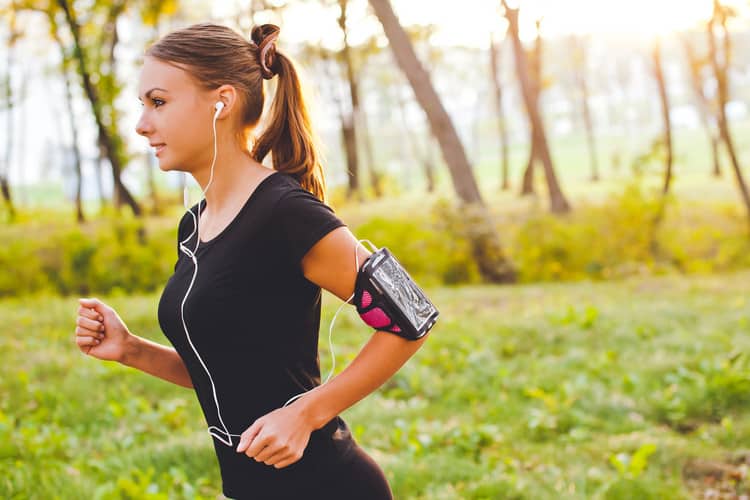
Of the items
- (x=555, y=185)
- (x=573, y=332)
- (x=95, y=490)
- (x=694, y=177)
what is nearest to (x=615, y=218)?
(x=555, y=185)

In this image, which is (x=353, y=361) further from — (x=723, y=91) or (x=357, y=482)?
(x=723, y=91)

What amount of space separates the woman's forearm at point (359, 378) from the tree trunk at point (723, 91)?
1544cm

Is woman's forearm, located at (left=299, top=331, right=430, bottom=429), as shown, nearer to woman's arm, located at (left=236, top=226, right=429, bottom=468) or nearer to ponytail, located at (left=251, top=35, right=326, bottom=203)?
woman's arm, located at (left=236, top=226, right=429, bottom=468)

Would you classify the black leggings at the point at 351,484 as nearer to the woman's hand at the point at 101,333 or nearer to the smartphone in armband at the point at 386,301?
the smartphone in armband at the point at 386,301

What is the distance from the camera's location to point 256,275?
180 centimetres

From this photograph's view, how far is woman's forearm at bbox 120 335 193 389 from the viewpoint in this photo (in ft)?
7.14

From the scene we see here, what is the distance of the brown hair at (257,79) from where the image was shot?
6.21 ft

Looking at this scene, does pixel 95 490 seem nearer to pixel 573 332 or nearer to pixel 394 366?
pixel 394 366

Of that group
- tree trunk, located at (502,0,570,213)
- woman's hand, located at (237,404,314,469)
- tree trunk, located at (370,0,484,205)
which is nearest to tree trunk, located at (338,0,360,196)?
tree trunk, located at (502,0,570,213)

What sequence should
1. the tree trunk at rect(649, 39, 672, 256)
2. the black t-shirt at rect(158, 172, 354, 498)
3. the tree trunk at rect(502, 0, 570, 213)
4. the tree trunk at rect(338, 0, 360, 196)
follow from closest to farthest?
1. the black t-shirt at rect(158, 172, 354, 498)
2. the tree trunk at rect(649, 39, 672, 256)
3. the tree trunk at rect(502, 0, 570, 213)
4. the tree trunk at rect(338, 0, 360, 196)

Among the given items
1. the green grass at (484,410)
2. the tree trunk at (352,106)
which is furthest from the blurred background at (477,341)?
the tree trunk at (352,106)

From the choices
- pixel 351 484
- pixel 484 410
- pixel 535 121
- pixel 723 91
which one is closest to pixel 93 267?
pixel 535 121

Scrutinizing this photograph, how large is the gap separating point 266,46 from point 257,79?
0.09 metres

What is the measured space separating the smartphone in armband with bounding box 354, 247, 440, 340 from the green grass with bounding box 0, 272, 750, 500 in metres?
2.66
